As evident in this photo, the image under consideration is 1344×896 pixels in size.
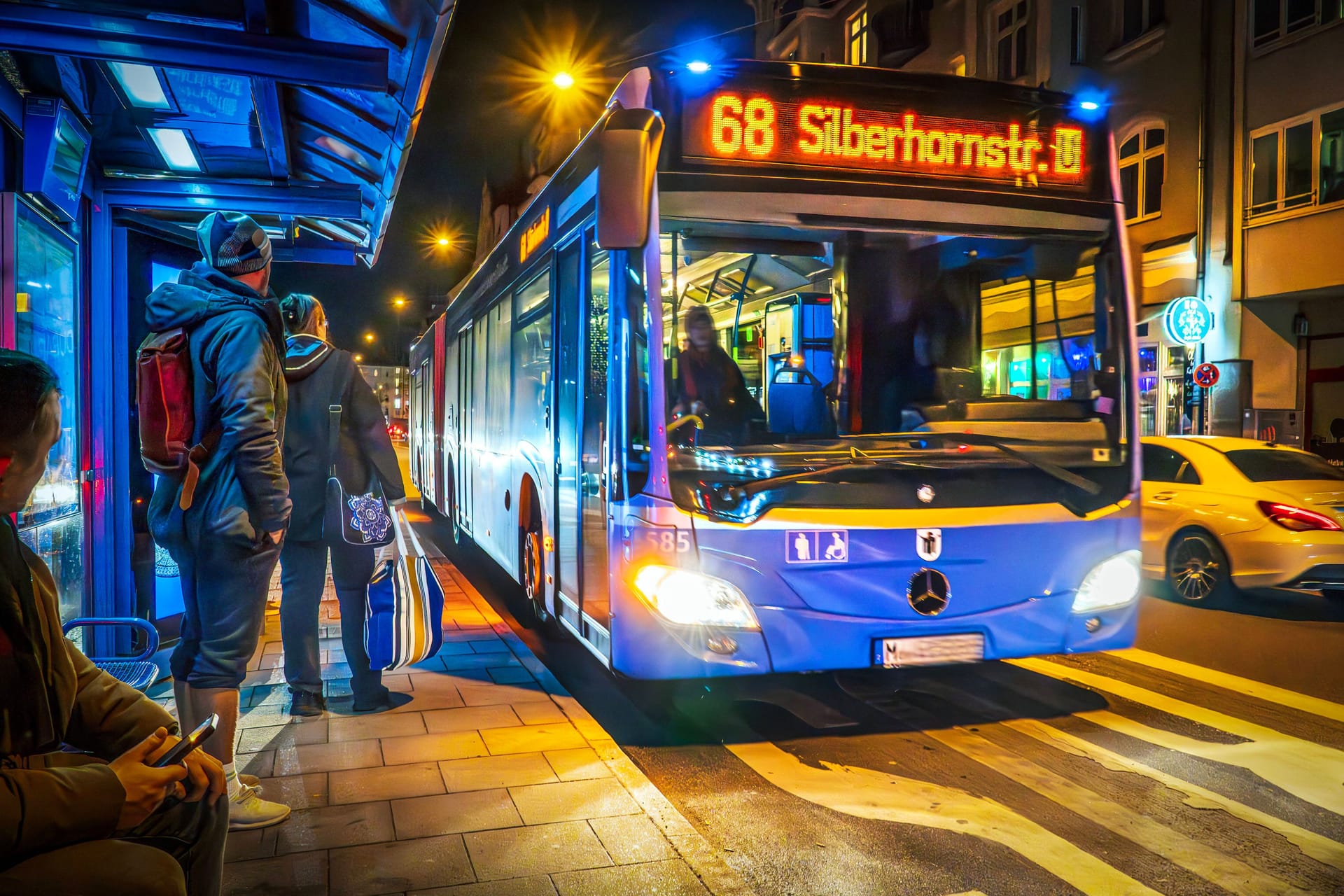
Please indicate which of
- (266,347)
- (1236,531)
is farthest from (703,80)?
(1236,531)

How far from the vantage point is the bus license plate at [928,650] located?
4988mm

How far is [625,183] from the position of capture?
476 cm

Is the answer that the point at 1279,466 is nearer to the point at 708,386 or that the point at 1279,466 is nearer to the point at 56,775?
the point at 708,386

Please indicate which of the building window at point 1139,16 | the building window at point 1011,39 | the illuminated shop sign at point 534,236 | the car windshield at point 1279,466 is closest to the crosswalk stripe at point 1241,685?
the car windshield at point 1279,466

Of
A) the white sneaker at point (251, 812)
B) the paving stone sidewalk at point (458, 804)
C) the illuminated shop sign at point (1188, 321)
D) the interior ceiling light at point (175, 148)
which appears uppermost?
the illuminated shop sign at point (1188, 321)

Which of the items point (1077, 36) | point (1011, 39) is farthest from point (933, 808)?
point (1011, 39)

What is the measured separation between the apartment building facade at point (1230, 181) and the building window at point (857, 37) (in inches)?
369

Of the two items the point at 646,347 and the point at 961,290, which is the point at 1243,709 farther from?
the point at 646,347

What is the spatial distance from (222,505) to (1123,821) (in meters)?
3.59

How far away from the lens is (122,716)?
7.08ft

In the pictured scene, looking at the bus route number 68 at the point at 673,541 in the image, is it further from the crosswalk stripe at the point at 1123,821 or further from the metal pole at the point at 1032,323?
the metal pole at the point at 1032,323

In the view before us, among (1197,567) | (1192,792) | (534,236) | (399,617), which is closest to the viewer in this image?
(1192,792)

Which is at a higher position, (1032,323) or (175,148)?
(175,148)

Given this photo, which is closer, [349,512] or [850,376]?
[349,512]
